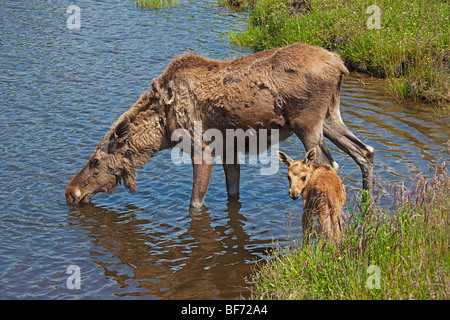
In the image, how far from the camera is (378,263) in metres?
5.88

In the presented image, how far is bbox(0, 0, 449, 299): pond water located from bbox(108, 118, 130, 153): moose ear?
3.10ft

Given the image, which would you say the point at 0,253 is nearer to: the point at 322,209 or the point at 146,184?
the point at 146,184

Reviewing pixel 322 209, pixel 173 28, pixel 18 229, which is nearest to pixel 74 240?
pixel 18 229

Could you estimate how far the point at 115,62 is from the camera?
15.6 meters

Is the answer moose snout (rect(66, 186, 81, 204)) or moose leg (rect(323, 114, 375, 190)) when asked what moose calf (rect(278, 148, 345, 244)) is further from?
moose snout (rect(66, 186, 81, 204))

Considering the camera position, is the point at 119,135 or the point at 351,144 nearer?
the point at 351,144

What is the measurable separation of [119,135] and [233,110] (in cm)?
194

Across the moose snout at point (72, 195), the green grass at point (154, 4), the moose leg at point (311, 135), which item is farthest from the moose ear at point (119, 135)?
the green grass at point (154, 4)

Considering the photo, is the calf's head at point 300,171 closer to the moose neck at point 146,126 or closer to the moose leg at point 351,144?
the moose leg at point 351,144

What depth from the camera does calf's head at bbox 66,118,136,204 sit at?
9.52 meters

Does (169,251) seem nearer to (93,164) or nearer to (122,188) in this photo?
(93,164)

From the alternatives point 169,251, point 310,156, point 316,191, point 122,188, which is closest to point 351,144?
point 310,156

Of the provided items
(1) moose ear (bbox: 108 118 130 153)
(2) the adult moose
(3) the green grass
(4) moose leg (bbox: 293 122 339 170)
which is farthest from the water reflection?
(3) the green grass

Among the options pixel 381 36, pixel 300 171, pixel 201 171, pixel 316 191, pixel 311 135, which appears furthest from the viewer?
pixel 381 36
